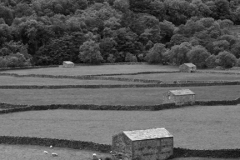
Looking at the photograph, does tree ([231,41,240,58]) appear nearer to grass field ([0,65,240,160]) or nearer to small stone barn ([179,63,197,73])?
small stone barn ([179,63,197,73])

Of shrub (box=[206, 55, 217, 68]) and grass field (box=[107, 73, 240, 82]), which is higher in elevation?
shrub (box=[206, 55, 217, 68])

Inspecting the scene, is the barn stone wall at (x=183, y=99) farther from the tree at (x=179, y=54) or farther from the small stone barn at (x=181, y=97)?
the tree at (x=179, y=54)

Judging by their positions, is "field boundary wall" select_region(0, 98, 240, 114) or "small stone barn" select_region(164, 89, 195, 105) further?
"small stone barn" select_region(164, 89, 195, 105)

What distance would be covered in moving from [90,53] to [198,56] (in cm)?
2409

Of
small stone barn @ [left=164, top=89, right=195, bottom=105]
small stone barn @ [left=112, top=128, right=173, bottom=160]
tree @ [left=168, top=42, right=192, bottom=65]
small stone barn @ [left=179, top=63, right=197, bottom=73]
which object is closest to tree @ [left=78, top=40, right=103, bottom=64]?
tree @ [left=168, top=42, right=192, bottom=65]

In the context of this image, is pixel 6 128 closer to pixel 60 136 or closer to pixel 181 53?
pixel 60 136

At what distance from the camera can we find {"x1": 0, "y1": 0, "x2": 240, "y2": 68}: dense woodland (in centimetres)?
11050

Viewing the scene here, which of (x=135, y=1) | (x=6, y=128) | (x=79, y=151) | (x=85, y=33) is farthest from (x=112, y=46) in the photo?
(x=79, y=151)

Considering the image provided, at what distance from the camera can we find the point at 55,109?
5678 centimetres

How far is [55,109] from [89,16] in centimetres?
8121

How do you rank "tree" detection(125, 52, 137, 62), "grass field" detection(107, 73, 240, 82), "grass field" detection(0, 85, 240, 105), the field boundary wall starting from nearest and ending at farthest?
the field boundary wall → "grass field" detection(0, 85, 240, 105) → "grass field" detection(107, 73, 240, 82) → "tree" detection(125, 52, 137, 62)

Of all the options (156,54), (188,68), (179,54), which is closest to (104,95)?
(188,68)

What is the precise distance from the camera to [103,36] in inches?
5172

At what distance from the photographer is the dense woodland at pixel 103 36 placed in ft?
363
